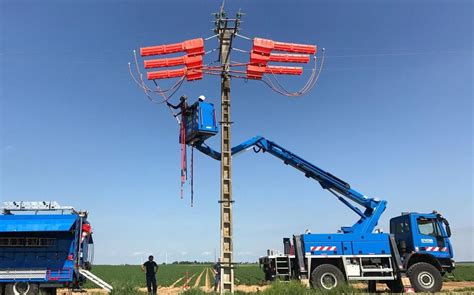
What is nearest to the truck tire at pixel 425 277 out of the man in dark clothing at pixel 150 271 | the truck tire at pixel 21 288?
the man in dark clothing at pixel 150 271

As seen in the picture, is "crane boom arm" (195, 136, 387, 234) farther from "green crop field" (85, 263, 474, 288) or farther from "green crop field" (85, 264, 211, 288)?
"green crop field" (85, 264, 211, 288)

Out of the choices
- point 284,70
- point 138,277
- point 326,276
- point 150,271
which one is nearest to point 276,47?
point 284,70

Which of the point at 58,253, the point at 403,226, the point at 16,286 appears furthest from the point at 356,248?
the point at 16,286

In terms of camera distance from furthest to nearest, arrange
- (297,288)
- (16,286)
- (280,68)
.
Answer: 1. (16,286)
2. (280,68)
3. (297,288)

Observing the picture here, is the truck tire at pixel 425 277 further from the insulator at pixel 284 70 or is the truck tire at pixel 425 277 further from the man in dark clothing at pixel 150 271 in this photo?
the man in dark clothing at pixel 150 271

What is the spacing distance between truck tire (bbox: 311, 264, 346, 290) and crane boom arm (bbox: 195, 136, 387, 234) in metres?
2.16

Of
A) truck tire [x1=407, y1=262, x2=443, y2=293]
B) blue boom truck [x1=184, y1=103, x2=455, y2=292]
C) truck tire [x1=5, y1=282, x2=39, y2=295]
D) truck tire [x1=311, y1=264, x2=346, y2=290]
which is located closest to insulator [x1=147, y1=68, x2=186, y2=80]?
blue boom truck [x1=184, y1=103, x2=455, y2=292]

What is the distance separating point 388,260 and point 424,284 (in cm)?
166

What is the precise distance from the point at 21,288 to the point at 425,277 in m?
16.1

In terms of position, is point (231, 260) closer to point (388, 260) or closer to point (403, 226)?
point (388, 260)

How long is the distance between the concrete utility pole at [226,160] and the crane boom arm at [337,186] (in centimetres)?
422

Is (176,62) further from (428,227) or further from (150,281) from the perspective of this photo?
(428,227)

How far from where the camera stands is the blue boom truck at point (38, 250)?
1636 centimetres

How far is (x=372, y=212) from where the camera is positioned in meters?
18.9
